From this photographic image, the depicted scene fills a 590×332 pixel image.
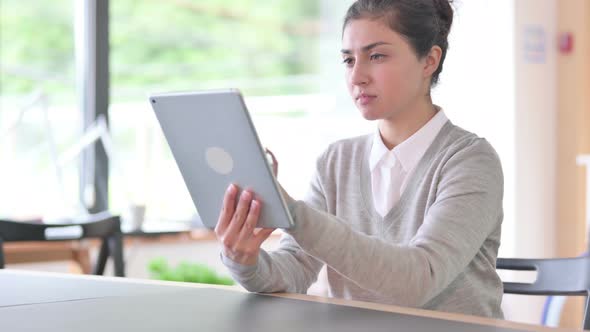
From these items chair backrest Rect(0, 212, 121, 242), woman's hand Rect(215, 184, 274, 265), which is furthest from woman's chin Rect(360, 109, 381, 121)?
chair backrest Rect(0, 212, 121, 242)

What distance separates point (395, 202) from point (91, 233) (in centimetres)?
111

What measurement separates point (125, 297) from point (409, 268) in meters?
0.41

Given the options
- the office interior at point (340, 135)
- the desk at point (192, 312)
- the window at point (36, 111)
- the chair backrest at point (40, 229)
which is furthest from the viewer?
the office interior at point (340, 135)

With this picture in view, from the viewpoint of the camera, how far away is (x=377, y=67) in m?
1.52

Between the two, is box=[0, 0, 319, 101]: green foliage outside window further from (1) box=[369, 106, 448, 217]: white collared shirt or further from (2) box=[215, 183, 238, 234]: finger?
(2) box=[215, 183, 238, 234]: finger

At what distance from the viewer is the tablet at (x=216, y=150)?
1169 mm

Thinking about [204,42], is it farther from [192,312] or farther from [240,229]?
[192,312]

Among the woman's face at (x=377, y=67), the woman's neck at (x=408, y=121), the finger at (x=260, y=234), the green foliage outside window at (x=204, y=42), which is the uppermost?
the green foliage outside window at (x=204, y=42)

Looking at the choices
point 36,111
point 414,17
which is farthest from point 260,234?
point 36,111

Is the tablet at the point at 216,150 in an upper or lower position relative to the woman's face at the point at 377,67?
lower

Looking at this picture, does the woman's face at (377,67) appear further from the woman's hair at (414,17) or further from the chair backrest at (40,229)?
the chair backrest at (40,229)

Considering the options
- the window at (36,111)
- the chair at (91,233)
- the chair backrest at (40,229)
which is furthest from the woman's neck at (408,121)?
the window at (36,111)

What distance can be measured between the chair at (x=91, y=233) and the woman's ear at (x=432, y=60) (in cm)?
102

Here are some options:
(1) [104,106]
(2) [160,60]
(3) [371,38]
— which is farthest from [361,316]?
(2) [160,60]
